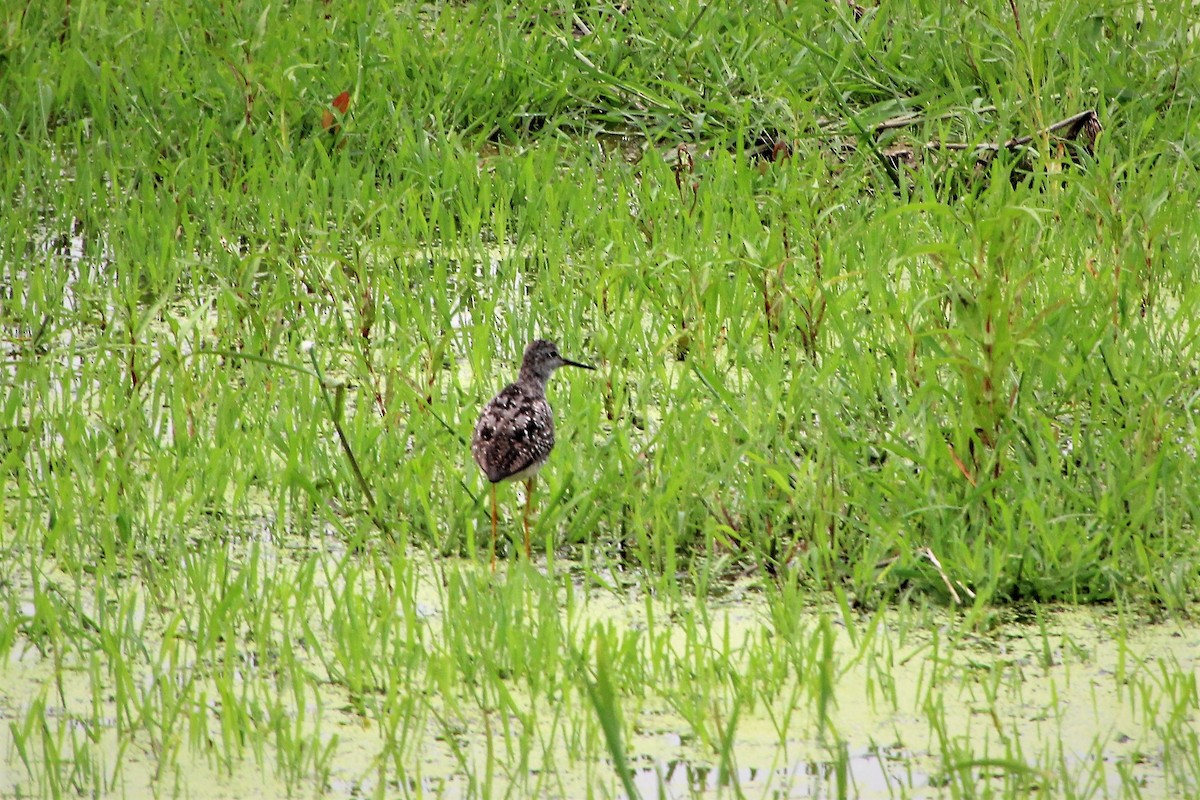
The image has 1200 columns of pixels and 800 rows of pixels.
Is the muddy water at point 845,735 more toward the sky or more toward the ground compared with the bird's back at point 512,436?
more toward the ground

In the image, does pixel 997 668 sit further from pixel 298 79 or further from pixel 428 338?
pixel 298 79

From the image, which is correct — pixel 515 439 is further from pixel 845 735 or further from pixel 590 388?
pixel 845 735

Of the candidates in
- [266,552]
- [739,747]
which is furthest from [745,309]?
[739,747]

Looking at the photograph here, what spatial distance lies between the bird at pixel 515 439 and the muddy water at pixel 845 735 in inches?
17.6

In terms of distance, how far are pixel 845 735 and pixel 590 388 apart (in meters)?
2.05

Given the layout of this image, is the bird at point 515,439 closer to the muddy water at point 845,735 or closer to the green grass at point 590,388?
the green grass at point 590,388

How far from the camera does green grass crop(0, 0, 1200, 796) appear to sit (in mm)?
3822

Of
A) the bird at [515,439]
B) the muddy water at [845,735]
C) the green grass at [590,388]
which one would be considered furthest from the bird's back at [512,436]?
the muddy water at [845,735]

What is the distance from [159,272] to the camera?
6477 millimetres

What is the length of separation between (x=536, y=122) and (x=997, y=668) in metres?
4.74

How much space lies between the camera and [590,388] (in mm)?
5594

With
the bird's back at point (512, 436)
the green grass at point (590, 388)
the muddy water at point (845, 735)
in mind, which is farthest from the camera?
the bird's back at point (512, 436)

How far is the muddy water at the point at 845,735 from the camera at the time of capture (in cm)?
354

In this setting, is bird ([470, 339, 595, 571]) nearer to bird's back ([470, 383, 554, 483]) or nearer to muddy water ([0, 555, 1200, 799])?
bird's back ([470, 383, 554, 483])
